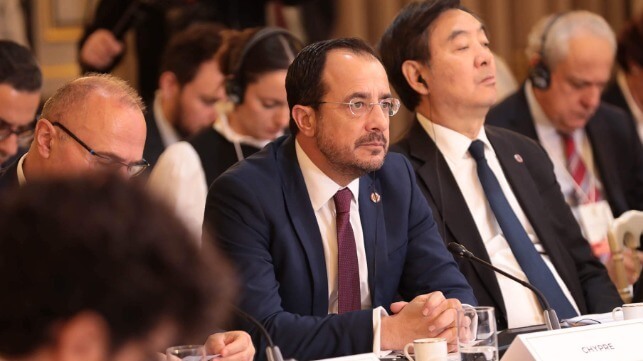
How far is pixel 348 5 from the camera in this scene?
5473mm

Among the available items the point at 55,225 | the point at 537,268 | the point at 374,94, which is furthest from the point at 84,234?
the point at 537,268

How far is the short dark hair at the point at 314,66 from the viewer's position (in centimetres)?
252

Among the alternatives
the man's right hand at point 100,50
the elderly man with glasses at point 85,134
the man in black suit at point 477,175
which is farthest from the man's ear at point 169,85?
the elderly man with glasses at point 85,134

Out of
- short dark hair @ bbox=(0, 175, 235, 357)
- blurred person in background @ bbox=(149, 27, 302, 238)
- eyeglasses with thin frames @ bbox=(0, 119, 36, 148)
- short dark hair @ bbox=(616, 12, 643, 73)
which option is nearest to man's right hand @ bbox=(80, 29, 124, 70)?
blurred person in background @ bbox=(149, 27, 302, 238)

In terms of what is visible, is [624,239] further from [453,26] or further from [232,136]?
[232,136]

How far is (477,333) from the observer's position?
1.94 meters

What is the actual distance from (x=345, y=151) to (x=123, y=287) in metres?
1.64

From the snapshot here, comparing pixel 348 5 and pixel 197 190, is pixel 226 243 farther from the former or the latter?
pixel 348 5

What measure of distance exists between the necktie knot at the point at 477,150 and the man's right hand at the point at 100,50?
1.83m

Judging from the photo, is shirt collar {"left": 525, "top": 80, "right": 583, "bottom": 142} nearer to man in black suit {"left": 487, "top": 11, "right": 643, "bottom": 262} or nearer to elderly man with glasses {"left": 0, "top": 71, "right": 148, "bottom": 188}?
man in black suit {"left": 487, "top": 11, "right": 643, "bottom": 262}

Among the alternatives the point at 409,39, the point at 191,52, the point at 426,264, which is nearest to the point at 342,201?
the point at 426,264

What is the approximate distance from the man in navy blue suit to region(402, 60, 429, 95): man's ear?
0.48 metres

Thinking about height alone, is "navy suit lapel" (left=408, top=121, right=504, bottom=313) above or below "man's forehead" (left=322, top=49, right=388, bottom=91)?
below

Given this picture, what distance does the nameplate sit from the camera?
178 cm
